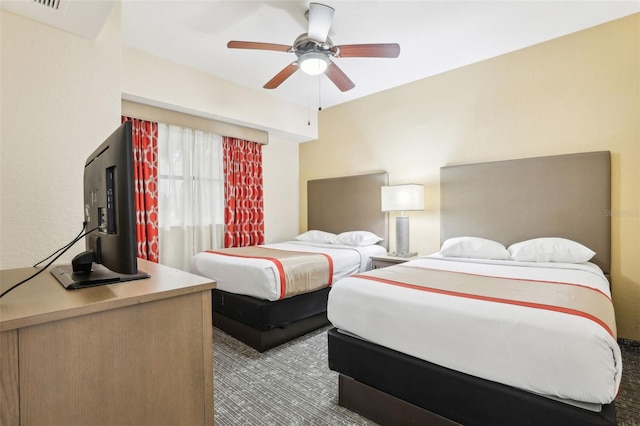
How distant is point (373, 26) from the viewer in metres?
2.64

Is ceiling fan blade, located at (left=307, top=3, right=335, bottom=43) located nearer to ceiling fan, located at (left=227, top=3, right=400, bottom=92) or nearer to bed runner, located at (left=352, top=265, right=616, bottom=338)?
ceiling fan, located at (left=227, top=3, right=400, bottom=92)

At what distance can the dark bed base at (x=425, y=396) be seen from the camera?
113cm

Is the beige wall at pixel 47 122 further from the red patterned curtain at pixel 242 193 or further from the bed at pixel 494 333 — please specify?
the red patterned curtain at pixel 242 193

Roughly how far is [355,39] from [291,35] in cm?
59

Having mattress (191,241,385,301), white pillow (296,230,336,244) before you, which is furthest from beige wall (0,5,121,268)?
white pillow (296,230,336,244)

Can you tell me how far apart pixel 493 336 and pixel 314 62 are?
7.36 ft

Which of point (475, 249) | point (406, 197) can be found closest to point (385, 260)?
point (406, 197)

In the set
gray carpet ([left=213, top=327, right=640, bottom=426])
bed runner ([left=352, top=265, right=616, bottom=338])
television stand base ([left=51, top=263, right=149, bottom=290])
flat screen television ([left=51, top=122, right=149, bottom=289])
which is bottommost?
gray carpet ([left=213, top=327, right=640, bottom=426])

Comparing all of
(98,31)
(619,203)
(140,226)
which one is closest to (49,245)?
(98,31)

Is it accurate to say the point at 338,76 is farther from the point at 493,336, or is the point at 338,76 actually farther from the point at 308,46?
the point at 493,336

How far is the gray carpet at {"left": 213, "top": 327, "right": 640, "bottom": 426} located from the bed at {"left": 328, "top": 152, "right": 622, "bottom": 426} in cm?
20

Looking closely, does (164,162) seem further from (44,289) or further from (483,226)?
(483,226)

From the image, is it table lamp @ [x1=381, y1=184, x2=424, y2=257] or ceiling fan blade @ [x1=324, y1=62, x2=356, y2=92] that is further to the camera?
table lamp @ [x1=381, y1=184, x2=424, y2=257]

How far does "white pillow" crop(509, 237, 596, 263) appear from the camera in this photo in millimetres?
2385
